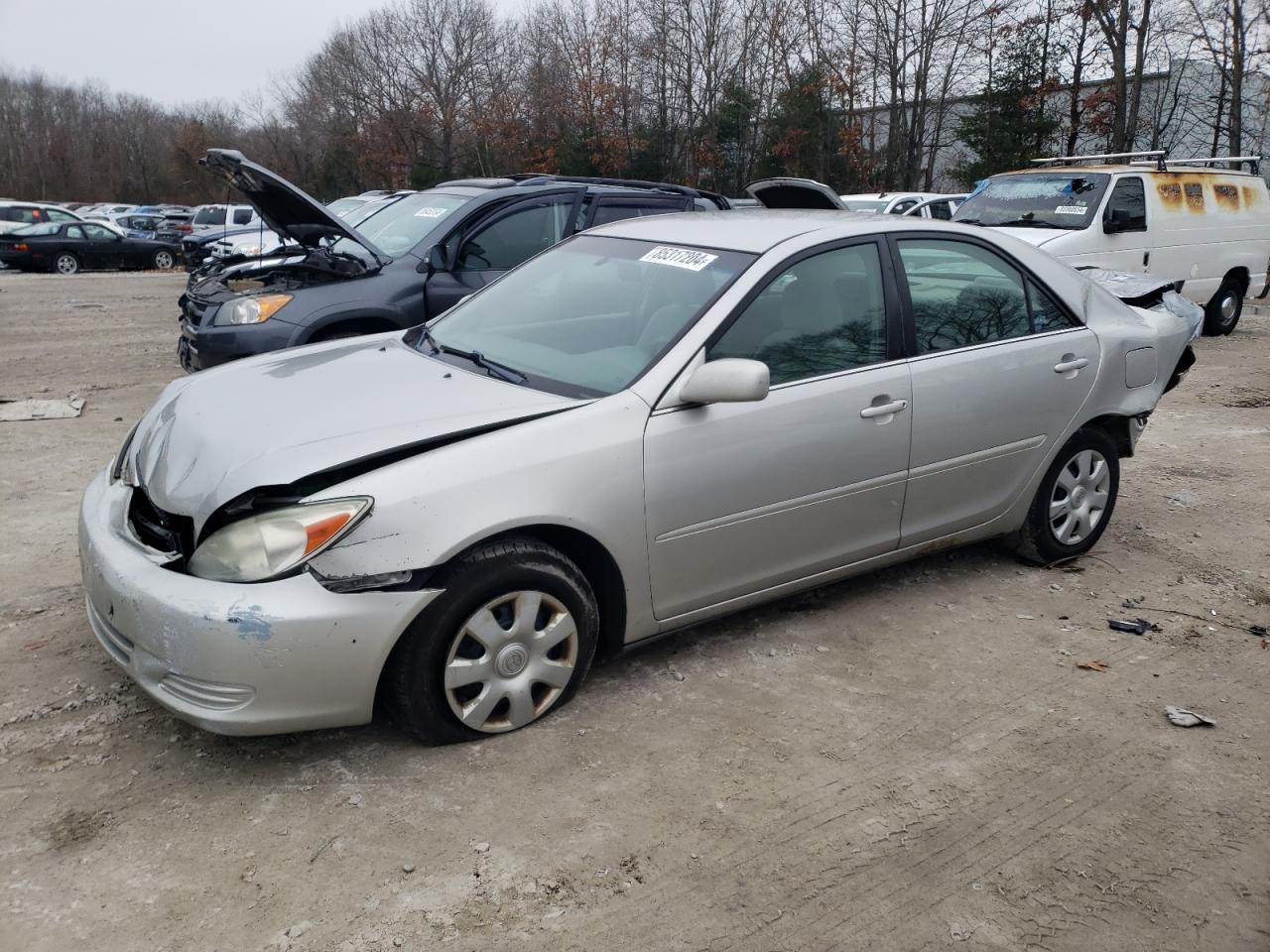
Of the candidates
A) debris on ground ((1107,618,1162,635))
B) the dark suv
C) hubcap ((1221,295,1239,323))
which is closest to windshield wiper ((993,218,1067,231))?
hubcap ((1221,295,1239,323))

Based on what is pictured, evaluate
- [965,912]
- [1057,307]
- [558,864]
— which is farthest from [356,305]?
[965,912]

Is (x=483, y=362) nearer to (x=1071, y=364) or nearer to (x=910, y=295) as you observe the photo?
(x=910, y=295)

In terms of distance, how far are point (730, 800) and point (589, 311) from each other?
193 centimetres

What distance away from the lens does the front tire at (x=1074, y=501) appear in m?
4.78

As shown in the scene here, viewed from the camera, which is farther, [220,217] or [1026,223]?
[220,217]

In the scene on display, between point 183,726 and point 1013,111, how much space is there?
29.8 m

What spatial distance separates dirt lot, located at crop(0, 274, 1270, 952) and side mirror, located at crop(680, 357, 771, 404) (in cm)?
107

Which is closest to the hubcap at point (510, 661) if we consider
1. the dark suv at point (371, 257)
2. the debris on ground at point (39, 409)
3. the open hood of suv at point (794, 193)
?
the dark suv at point (371, 257)

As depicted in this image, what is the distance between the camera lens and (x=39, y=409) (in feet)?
26.3

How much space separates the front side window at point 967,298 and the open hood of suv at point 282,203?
393 centimetres

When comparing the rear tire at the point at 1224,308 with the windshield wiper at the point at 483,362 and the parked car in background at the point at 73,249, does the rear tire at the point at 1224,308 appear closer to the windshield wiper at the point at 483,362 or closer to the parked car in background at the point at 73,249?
the windshield wiper at the point at 483,362

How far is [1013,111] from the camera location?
2856 cm

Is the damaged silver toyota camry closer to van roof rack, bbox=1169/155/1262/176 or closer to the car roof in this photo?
the car roof

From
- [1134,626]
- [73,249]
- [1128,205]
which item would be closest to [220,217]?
[73,249]
